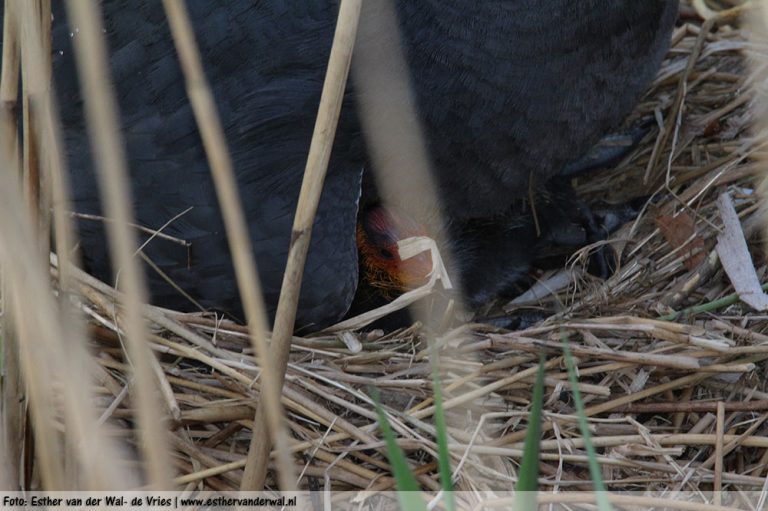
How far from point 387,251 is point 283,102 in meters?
0.46

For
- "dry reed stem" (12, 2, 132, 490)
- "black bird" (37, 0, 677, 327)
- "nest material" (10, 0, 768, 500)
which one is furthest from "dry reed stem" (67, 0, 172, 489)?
"black bird" (37, 0, 677, 327)

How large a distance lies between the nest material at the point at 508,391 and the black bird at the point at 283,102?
0.18 m

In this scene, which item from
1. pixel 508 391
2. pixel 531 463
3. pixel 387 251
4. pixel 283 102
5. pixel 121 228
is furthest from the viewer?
pixel 387 251

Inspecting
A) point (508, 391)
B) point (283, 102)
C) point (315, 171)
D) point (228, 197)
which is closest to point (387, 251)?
point (283, 102)

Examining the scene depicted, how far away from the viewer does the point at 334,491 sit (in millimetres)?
1913

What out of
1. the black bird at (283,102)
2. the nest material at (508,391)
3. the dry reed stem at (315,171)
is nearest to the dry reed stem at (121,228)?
the dry reed stem at (315,171)

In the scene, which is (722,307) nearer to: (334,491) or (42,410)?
(334,491)

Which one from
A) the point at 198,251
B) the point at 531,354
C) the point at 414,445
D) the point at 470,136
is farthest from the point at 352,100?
the point at 414,445

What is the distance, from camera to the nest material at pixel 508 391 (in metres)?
1.94

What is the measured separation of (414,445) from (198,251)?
75cm

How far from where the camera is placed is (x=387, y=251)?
2570mm

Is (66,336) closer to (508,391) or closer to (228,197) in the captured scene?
(228,197)

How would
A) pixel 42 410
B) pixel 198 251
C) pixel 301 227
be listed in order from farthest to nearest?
pixel 198 251
pixel 301 227
pixel 42 410

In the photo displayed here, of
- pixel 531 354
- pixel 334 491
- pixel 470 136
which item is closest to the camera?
pixel 334 491
